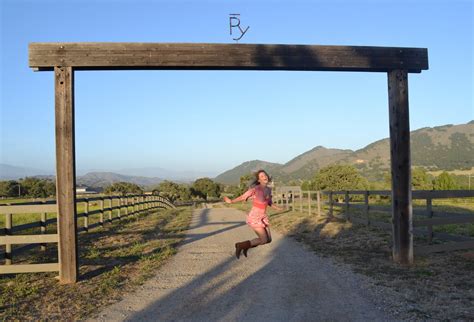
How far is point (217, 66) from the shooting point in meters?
8.21

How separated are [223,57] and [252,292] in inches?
171

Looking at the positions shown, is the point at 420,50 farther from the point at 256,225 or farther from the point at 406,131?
the point at 256,225

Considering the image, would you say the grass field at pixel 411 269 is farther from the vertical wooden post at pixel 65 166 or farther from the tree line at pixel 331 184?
the tree line at pixel 331 184

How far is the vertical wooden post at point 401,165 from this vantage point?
8.60 meters

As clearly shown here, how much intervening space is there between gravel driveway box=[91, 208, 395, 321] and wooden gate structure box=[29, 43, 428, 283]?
1737 mm

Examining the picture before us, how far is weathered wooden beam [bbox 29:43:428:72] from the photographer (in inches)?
307

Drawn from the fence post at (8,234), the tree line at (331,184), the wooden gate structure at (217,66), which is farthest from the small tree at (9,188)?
the wooden gate structure at (217,66)

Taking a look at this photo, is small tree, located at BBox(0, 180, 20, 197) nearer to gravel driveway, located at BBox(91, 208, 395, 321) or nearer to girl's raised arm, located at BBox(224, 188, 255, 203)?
gravel driveway, located at BBox(91, 208, 395, 321)

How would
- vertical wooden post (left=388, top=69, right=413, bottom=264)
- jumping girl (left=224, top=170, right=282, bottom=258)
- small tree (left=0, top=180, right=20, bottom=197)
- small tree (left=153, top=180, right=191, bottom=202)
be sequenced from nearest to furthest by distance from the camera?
jumping girl (left=224, top=170, right=282, bottom=258) → vertical wooden post (left=388, top=69, right=413, bottom=264) → small tree (left=0, top=180, right=20, bottom=197) → small tree (left=153, top=180, right=191, bottom=202)

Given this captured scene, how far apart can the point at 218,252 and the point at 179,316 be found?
5.22 metres

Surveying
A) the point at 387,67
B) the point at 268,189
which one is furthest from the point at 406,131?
the point at 268,189

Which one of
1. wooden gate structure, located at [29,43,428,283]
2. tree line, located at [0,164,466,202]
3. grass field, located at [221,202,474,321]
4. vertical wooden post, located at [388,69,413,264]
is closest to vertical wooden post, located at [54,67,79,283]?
wooden gate structure, located at [29,43,428,283]

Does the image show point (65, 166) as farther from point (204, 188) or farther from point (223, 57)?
point (204, 188)

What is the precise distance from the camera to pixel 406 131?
8.62 metres
